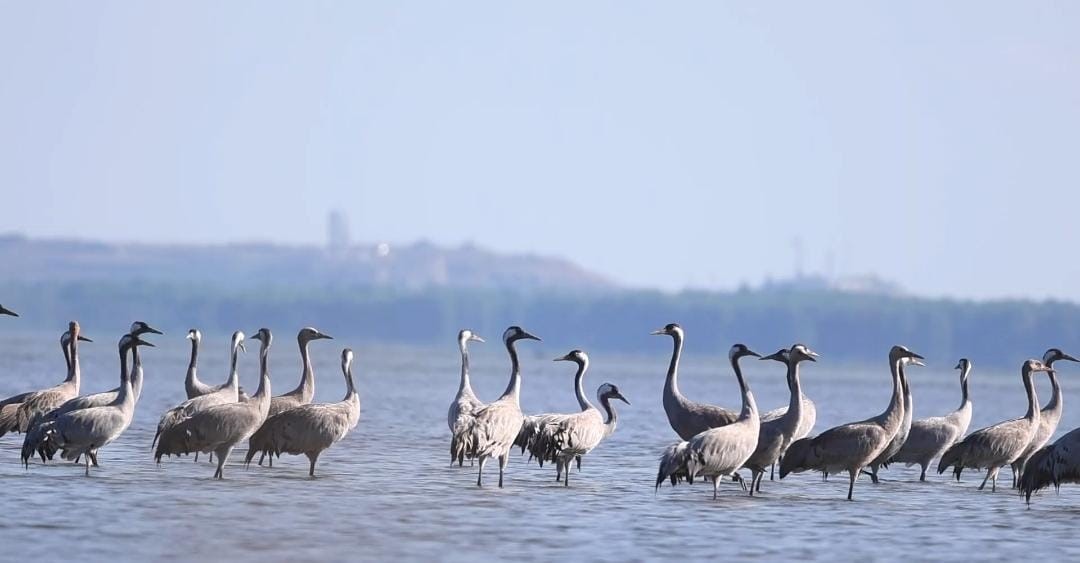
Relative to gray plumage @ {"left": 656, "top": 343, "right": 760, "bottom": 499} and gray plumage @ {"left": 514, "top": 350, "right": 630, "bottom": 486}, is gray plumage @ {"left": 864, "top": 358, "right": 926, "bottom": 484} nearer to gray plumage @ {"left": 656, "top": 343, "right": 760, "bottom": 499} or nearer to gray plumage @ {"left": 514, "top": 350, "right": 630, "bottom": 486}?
gray plumage @ {"left": 656, "top": 343, "right": 760, "bottom": 499}

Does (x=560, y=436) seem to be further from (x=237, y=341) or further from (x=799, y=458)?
(x=237, y=341)

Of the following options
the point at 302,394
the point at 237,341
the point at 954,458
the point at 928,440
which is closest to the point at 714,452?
the point at 954,458

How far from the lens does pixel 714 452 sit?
19406mm

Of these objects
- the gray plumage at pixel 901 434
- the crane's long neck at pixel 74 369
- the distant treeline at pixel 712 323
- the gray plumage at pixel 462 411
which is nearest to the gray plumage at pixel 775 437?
the gray plumage at pixel 901 434

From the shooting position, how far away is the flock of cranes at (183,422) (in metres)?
20.2

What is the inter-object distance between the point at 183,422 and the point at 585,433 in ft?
14.6

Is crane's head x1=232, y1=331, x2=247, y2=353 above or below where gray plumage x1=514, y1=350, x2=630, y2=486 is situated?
above

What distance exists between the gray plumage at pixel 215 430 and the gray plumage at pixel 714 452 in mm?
4500

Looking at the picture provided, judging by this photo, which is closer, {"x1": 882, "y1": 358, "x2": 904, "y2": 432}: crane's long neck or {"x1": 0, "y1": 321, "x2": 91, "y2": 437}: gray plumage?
{"x1": 882, "y1": 358, "x2": 904, "y2": 432}: crane's long neck

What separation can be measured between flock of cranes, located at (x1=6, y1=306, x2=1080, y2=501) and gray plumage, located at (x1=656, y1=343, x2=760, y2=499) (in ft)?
0.05

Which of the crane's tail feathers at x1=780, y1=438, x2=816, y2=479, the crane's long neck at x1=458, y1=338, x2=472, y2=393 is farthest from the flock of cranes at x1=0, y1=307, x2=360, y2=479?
the crane's tail feathers at x1=780, y1=438, x2=816, y2=479

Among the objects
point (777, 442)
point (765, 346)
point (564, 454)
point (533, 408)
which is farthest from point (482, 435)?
point (765, 346)

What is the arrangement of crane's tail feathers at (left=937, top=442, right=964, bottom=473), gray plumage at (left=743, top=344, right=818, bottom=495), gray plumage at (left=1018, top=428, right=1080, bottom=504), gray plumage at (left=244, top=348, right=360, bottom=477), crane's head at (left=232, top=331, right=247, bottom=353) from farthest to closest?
crane's head at (left=232, top=331, right=247, bottom=353), crane's tail feathers at (left=937, top=442, right=964, bottom=473), gray plumage at (left=244, top=348, right=360, bottom=477), gray plumage at (left=743, top=344, right=818, bottom=495), gray plumage at (left=1018, top=428, right=1080, bottom=504)

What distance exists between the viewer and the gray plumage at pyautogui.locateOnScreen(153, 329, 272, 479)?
20.2 m
